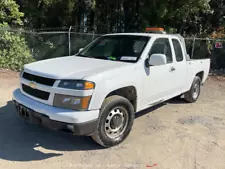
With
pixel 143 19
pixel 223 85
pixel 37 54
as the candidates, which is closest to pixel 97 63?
pixel 223 85

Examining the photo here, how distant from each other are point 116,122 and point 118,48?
149 cm

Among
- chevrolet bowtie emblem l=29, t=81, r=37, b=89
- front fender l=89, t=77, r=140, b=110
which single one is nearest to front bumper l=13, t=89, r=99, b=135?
front fender l=89, t=77, r=140, b=110

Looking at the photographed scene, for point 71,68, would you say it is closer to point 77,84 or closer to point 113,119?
point 77,84

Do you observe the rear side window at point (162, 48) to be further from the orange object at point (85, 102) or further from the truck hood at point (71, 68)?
the orange object at point (85, 102)

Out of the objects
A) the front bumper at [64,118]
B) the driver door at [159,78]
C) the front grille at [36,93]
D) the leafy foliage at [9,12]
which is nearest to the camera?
the front bumper at [64,118]

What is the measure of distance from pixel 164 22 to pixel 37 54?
620 cm

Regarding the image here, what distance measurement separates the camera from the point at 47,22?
13734mm

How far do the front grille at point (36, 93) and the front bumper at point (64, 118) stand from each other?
0.11 meters

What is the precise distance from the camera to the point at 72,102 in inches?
138

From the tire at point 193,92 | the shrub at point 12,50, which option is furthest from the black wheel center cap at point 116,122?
the shrub at point 12,50

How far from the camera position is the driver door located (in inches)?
177

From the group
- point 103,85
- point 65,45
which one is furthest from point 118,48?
point 65,45

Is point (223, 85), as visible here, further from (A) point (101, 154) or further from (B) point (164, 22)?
(A) point (101, 154)

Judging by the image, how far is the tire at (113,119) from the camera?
3.73 metres
